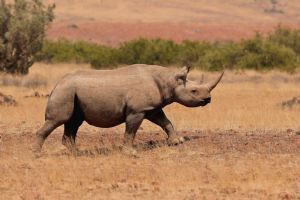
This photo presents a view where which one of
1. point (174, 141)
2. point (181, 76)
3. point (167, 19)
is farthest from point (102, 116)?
point (167, 19)

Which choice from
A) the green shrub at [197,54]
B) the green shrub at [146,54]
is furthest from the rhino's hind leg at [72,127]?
the green shrub at [146,54]

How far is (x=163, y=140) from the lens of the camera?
13.7 meters

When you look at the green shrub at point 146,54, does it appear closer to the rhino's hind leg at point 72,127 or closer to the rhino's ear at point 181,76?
the rhino's ear at point 181,76

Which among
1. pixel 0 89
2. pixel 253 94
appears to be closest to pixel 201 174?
pixel 253 94

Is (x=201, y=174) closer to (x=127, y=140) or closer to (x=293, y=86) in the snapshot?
(x=127, y=140)

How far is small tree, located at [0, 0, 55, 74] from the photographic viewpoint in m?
31.2

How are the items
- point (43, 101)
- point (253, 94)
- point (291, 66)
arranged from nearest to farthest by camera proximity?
1. point (43, 101)
2. point (253, 94)
3. point (291, 66)

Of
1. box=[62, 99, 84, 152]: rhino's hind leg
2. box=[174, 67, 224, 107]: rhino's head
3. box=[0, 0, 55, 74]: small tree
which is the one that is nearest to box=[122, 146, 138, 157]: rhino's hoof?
box=[62, 99, 84, 152]: rhino's hind leg

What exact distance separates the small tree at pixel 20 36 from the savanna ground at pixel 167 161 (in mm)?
12290

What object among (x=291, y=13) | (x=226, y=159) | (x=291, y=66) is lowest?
(x=291, y=13)

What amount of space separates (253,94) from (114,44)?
1997 inches

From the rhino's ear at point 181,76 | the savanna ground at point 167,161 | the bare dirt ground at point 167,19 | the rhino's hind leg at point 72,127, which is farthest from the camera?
the bare dirt ground at point 167,19

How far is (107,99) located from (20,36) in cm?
1935

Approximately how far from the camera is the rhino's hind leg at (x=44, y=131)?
1245cm
